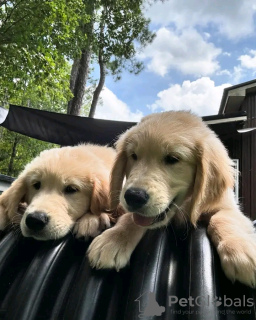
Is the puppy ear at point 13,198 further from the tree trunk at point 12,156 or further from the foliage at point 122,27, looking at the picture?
the tree trunk at point 12,156

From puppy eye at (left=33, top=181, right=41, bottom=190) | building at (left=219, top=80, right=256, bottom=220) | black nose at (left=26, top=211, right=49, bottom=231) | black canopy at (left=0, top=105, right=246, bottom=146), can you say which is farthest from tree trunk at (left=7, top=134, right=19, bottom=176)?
black nose at (left=26, top=211, right=49, bottom=231)

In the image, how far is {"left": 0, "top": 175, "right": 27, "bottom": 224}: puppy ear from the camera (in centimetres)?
189

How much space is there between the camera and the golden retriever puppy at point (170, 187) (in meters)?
1.42

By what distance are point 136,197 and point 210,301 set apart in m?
0.60

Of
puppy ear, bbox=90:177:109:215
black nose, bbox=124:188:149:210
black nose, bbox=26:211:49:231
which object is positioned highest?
puppy ear, bbox=90:177:109:215

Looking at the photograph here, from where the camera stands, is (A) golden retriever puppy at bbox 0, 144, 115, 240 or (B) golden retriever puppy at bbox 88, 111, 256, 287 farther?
(A) golden retriever puppy at bbox 0, 144, 115, 240

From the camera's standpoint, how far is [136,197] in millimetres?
1568

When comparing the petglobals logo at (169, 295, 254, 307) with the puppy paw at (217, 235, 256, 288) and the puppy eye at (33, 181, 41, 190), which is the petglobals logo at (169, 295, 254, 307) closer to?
the puppy paw at (217, 235, 256, 288)

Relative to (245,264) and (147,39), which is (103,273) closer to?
(245,264)

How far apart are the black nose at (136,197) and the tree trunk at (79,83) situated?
30.3 feet

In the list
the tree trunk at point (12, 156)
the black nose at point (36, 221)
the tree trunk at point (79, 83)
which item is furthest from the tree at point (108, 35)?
the tree trunk at point (12, 156)

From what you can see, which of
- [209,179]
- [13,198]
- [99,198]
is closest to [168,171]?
[209,179]

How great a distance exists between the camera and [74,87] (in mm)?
11258

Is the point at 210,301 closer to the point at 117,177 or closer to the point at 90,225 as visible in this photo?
the point at 90,225
